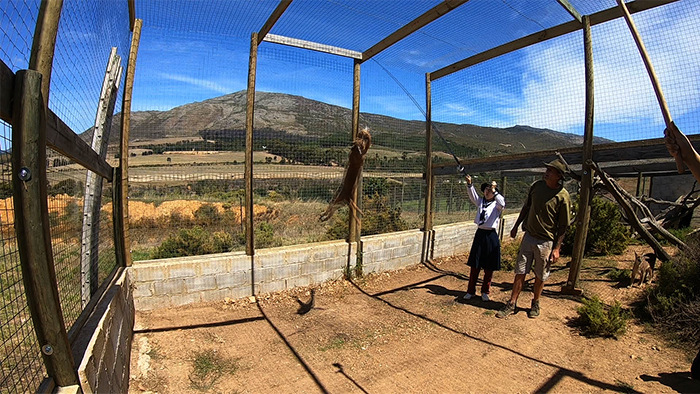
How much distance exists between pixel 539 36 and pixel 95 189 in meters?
6.48

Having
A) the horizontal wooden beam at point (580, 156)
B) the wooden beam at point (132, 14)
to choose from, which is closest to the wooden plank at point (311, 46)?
the wooden beam at point (132, 14)

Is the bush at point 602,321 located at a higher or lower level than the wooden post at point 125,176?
lower

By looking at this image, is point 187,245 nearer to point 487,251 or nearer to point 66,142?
point 66,142

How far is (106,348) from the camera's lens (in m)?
2.33

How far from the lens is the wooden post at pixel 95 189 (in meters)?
3.03

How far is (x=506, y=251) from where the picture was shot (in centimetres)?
808

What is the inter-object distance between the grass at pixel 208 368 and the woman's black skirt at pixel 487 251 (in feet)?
12.1

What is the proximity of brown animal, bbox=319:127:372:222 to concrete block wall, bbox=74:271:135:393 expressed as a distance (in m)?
2.19

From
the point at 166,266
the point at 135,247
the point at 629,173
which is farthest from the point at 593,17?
the point at 135,247

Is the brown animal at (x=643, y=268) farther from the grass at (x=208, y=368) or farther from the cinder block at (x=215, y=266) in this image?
the cinder block at (x=215, y=266)

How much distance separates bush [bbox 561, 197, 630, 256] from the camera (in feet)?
24.9

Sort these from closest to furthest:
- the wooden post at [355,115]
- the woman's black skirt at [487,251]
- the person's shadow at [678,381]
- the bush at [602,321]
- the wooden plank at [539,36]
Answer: the person's shadow at [678,381] < the bush at [602,321] < the wooden plank at [539,36] < the woman's black skirt at [487,251] < the wooden post at [355,115]

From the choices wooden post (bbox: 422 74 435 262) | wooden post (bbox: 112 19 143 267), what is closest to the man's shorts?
wooden post (bbox: 422 74 435 262)

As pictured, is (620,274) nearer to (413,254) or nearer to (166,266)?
(413,254)
